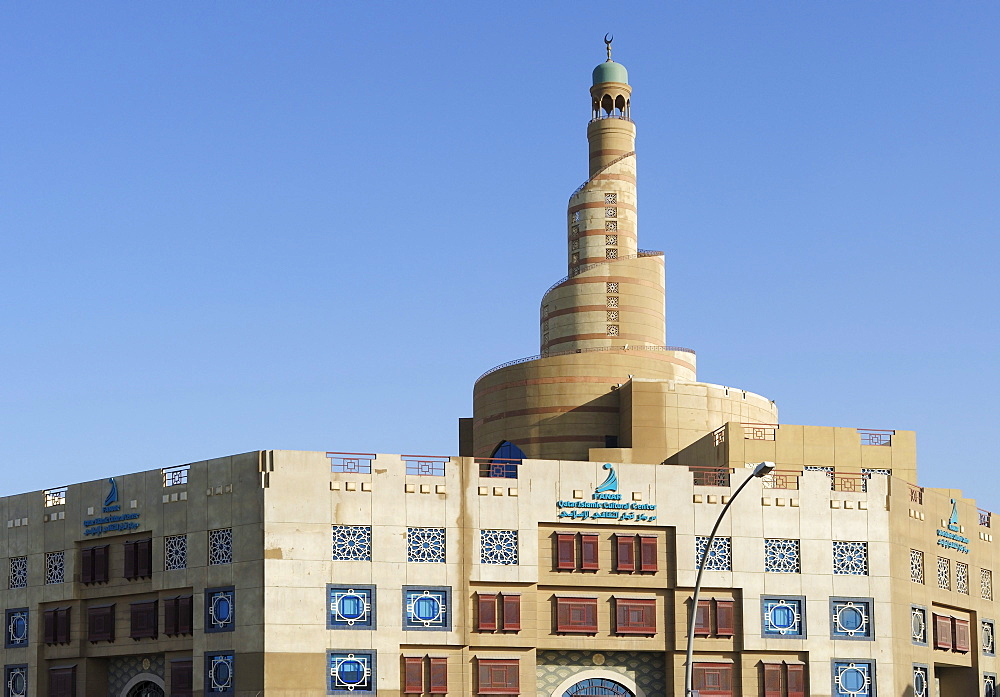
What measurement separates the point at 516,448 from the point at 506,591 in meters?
23.9

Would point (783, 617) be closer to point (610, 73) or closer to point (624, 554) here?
point (624, 554)

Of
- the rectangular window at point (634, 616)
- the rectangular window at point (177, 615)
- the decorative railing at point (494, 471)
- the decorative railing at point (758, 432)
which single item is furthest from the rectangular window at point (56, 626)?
the decorative railing at point (758, 432)

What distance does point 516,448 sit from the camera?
82.2m

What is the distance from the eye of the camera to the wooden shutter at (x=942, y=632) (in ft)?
213

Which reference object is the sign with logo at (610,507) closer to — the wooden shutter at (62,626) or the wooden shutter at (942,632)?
the wooden shutter at (942,632)

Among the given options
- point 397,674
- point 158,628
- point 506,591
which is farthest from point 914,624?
point 158,628

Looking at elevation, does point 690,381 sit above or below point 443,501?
above

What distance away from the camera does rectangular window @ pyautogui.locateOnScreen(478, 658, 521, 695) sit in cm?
5809

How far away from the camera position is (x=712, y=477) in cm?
6372

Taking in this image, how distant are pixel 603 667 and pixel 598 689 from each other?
34.4 inches

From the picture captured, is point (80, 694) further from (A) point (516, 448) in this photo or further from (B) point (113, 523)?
(A) point (516, 448)

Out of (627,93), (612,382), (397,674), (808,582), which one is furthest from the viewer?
(627,93)

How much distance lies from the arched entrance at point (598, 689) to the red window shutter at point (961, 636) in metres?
15.8

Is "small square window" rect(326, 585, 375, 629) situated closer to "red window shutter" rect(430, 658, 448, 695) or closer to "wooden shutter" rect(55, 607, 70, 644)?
"red window shutter" rect(430, 658, 448, 695)
